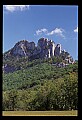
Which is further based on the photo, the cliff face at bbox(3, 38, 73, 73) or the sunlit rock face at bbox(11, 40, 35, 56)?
the sunlit rock face at bbox(11, 40, 35, 56)

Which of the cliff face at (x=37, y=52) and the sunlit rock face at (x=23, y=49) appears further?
the sunlit rock face at (x=23, y=49)

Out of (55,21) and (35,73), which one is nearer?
(35,73)

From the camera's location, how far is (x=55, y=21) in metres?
8.88

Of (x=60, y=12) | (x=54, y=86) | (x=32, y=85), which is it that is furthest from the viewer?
(x=60, y=12)

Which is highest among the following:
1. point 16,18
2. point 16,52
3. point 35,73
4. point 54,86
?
point 16,18

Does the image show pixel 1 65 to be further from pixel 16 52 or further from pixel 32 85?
pixel 16 52

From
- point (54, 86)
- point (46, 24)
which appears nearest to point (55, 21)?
point (46, 24)

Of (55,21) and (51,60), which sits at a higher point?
(55,21)

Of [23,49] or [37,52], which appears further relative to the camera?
[23,49]

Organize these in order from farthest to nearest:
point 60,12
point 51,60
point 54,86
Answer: point 60,12, point 54,86, point 51,60
